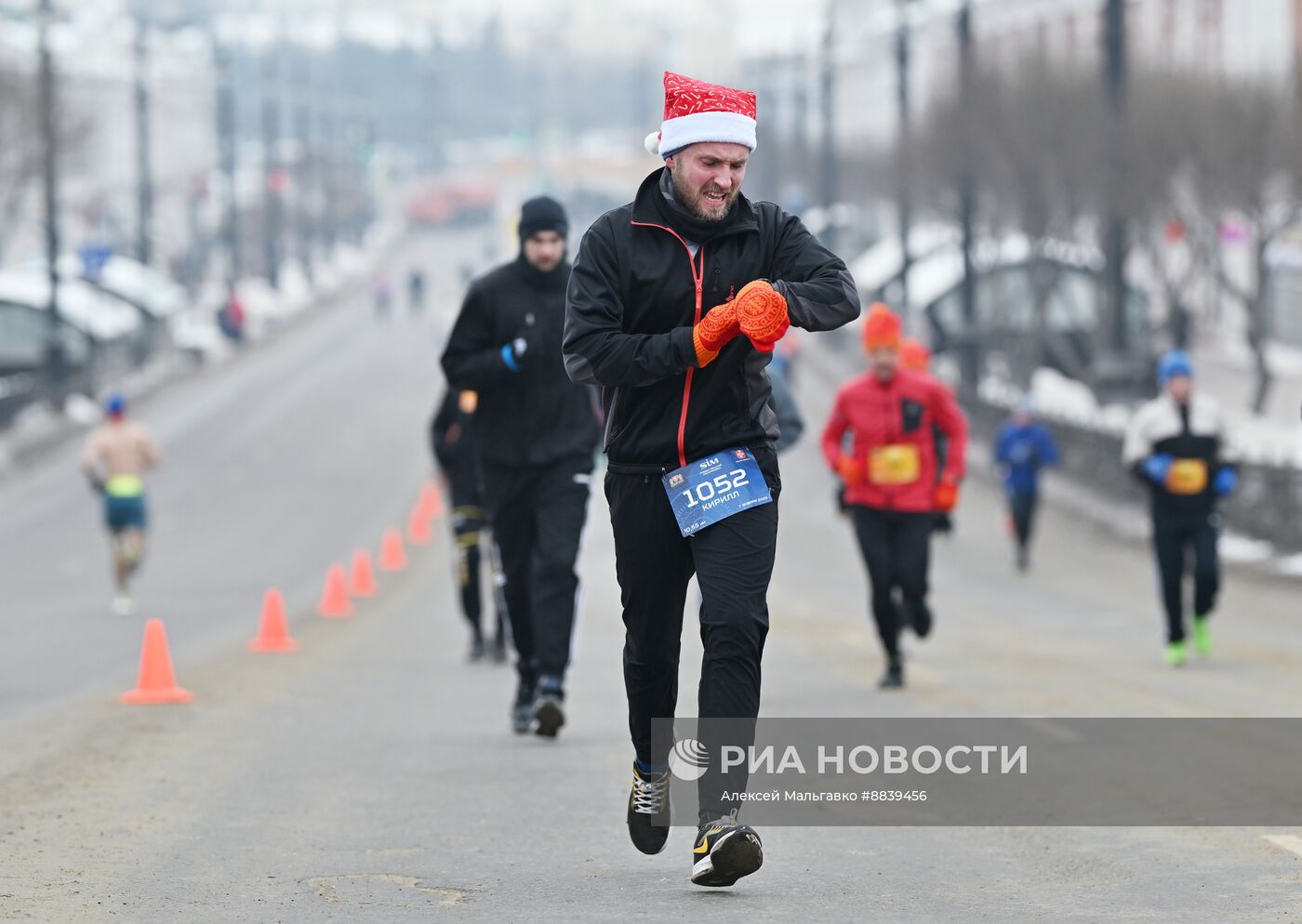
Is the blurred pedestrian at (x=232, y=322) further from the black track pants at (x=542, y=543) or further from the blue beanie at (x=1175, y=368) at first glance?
the black track pants at (x=542, y=543)

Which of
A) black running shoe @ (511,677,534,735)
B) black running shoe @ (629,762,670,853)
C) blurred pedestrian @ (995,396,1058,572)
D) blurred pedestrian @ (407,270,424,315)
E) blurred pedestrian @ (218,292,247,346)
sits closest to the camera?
black running shoe @ (629,762,670,853)

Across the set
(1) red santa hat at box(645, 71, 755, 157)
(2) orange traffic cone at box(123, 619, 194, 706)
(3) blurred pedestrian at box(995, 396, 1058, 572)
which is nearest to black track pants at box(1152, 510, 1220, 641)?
(2) orange traffic cone at box(123, 619, 194, 706)

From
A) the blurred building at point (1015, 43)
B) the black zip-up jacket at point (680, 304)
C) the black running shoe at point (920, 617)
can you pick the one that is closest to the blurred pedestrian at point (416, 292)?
the blurred building at point (1015, 43)

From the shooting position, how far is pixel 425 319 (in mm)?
76562

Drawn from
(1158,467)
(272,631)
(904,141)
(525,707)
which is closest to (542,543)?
(525,707)

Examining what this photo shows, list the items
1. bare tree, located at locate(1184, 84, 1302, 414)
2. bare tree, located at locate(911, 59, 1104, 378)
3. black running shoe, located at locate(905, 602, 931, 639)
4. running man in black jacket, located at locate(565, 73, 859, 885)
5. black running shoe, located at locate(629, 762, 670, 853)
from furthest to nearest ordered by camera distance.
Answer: bare tree, located at locate(911, 59, 1104, 378)
bare tree, located at locate(1184, 84, 1302, 414)
black running shoe, located at locate(905, 602, 931, 639)
black running shoe, located at locate(629, 762, 670, 853)
running man in black jacket, located at locate(565, 73, 859, 885)

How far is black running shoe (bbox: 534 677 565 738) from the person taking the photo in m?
9.96

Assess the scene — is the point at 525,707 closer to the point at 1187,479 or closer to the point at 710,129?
the point at 710,129

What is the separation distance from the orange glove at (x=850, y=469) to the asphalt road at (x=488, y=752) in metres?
1.08

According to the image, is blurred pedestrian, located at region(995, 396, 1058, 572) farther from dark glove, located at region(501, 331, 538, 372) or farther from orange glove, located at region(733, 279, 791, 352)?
orange glove, located at region(733, 279, 791, 352)

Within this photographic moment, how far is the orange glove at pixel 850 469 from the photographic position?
501 inches

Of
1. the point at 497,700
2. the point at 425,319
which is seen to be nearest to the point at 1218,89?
the point at 497,700

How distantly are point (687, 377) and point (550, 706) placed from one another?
369 cm

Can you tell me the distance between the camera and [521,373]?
1015 cm
